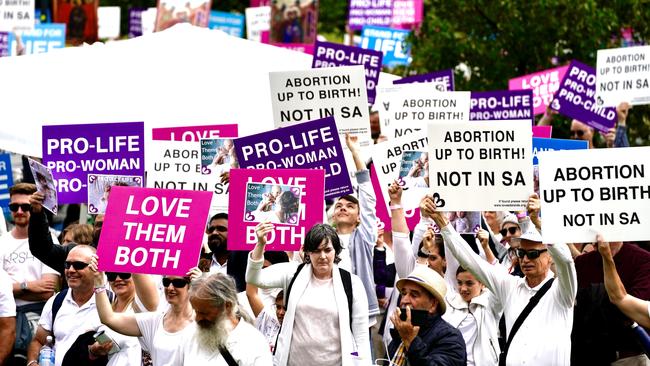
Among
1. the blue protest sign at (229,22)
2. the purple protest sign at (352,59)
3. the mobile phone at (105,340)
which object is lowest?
the blue protest sign at (229,22)

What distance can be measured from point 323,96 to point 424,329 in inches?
180

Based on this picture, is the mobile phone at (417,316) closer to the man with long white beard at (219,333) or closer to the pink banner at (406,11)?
the man with long white beard at (219,333)

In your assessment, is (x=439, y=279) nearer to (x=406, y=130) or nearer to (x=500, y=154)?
(x=500, y=154)

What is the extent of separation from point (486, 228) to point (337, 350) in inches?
105

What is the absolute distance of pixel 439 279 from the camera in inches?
349

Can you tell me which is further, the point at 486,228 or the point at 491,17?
the point at 491,17

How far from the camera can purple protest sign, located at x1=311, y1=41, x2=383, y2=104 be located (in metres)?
15.2

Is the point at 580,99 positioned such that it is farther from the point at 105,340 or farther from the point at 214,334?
the point at 214,334

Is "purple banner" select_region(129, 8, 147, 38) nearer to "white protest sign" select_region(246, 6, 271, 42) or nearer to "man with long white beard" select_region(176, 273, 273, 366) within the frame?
"white protest sign" select_region(246, 6, 271, 42)

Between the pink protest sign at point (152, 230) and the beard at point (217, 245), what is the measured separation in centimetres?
187

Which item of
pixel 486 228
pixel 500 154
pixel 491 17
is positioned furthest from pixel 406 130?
pixel 491 17

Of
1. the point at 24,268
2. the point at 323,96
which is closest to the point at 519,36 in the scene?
the point at 323,96

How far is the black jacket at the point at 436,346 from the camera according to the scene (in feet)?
27.1

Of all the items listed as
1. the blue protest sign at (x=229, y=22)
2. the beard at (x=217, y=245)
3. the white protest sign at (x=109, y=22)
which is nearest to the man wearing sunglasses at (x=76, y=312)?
the beard at (x=217, y=245)
